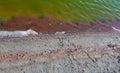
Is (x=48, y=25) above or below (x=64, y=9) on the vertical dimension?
below

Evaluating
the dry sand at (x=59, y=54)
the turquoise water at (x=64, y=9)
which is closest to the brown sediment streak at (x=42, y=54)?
the dry sand at (x=59, y=54)

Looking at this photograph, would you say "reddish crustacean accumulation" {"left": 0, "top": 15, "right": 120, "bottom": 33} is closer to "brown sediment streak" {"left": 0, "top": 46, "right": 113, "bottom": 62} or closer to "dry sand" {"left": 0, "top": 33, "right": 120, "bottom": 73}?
"dry sand" {"left": 0, "top": 33, "right": 120, "bottom": 73}

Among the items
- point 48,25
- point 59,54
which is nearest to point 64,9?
point 48,25

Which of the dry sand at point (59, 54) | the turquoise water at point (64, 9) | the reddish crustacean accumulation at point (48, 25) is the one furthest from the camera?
the turquoise water at point (64, 9)

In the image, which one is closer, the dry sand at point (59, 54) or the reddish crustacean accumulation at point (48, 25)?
the dry sand at point (59, 54)

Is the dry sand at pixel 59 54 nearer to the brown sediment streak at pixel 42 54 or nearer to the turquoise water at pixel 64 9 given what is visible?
the brown sediment streak at pixel 42 54

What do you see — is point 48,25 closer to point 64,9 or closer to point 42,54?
point 64,9

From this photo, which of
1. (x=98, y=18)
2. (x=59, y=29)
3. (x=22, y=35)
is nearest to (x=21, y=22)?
(x=22, y=35)
